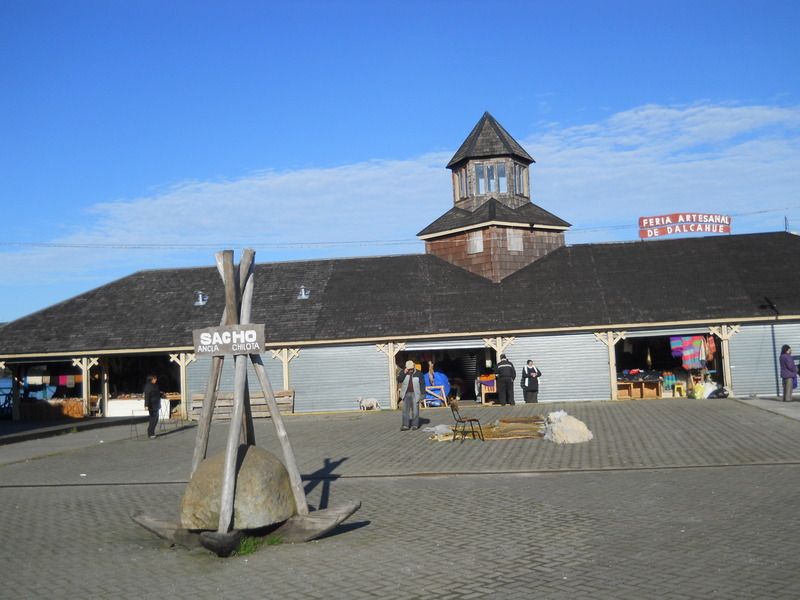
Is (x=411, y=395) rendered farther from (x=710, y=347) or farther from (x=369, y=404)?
(x=710, y=347)

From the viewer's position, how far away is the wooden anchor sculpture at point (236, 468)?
8.05m

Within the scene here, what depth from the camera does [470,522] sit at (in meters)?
9.17

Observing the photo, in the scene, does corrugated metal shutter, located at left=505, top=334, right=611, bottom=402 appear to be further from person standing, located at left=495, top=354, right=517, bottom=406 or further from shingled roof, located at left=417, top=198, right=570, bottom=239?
shingled roof, located at left=417, top=198, right=570, bottom=239

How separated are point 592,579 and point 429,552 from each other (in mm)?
1758

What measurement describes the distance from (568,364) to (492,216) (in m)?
6.76

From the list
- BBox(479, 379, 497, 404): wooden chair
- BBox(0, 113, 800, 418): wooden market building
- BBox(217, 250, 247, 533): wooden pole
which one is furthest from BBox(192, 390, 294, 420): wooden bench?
BBox(217, 250, 247, 533): wooden pole

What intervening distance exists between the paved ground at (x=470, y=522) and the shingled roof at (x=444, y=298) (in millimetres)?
9700

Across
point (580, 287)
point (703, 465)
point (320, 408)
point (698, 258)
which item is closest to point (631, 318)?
point (580, 287)

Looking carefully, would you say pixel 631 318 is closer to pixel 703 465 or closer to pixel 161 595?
pixel 703 465

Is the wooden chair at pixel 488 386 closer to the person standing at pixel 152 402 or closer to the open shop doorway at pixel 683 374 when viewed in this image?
the open shop doorway at pixel 683 374

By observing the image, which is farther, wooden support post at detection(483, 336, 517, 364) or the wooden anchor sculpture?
wooden support post at detection(483, 336, 517, 364)

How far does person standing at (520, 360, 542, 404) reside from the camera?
25.6m

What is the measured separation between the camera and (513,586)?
6.61 meters

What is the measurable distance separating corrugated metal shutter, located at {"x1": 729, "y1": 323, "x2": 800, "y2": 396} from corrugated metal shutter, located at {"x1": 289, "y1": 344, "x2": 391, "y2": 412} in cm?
1153
